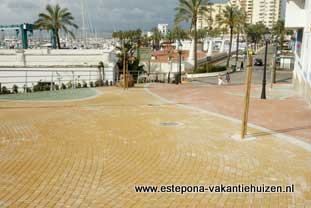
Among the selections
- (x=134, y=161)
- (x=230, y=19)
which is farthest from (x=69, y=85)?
(x=230, y=19)

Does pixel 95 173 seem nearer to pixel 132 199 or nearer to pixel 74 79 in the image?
pixel 132 199

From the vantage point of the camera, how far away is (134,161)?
8.50 m

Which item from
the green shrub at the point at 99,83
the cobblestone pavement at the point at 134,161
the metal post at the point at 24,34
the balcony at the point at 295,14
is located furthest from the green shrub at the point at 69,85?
the metal post at the point at 24,34

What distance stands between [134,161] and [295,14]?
20.2m

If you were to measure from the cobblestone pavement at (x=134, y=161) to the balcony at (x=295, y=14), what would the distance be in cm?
1395

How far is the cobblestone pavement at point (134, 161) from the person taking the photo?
6.41 metres

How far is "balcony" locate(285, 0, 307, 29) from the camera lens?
23.5 meters

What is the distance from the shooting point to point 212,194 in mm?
6602

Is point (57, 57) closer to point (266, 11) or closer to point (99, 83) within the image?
point (99, 83)

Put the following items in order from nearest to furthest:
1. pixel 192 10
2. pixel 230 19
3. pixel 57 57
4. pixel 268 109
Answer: pixel 268 109
pixel 57 57
pixel 192 10
pixel 230 19

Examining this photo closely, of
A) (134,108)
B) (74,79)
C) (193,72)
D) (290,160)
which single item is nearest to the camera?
(290,160)

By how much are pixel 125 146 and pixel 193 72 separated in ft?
117

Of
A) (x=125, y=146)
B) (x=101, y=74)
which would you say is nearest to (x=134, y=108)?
(x=125, y=146)

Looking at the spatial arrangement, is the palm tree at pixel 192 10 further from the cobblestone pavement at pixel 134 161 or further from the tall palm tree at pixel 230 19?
the cobblestone pavement at pixel 134 161
